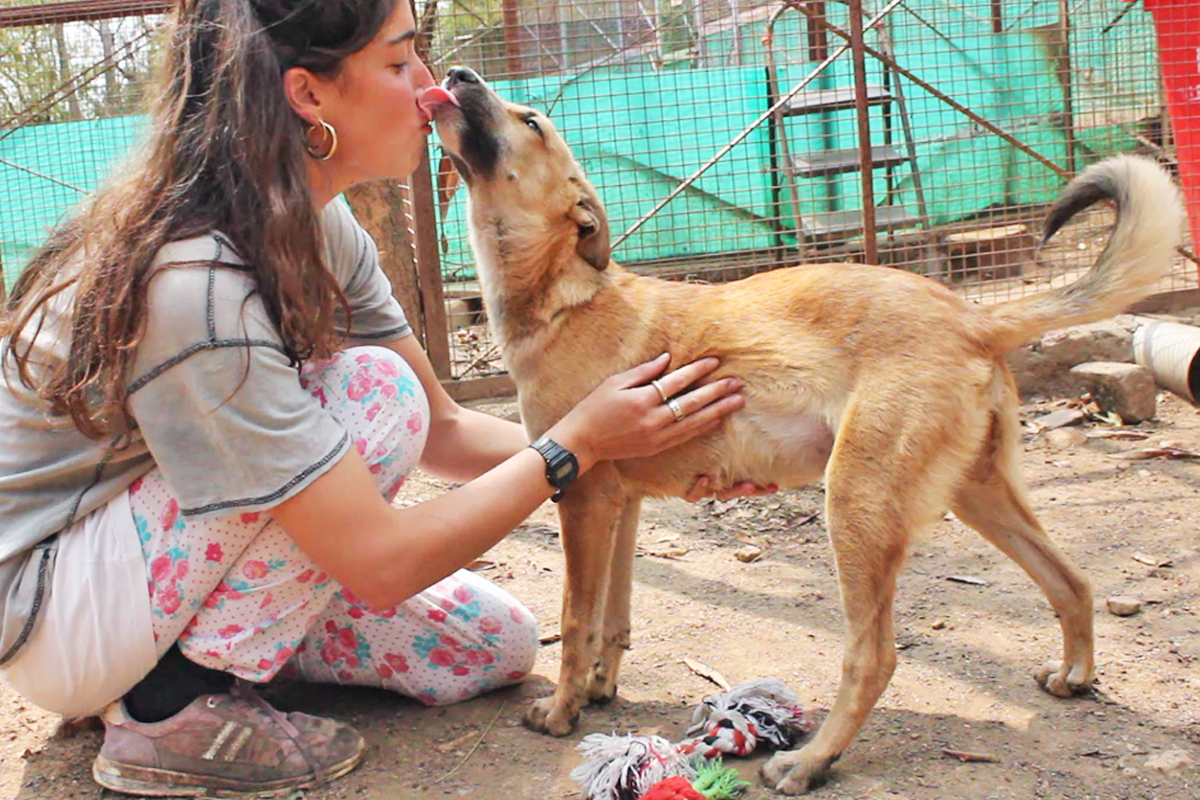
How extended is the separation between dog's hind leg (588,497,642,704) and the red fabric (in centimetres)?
70

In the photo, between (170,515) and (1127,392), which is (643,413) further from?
(1127,392)

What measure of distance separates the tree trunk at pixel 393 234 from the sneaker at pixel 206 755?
3.23 m

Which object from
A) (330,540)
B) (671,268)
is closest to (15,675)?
(330,540)

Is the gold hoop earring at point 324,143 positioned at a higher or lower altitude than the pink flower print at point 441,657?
higher

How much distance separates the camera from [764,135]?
28.3ft

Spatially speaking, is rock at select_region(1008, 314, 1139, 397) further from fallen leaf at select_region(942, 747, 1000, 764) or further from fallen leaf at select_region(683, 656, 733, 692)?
fallen leaf at select_region(942, 747, 1000, 764)

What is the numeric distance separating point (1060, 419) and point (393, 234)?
335 cm

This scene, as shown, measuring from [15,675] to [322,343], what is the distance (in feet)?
3.26

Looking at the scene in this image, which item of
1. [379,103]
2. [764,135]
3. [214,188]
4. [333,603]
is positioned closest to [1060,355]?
[764,135]

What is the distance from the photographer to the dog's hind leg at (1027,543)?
278 centimetres

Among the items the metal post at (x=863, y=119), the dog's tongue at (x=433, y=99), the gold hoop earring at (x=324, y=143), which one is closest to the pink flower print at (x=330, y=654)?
the gold hoop earring at (x=324, y=143)

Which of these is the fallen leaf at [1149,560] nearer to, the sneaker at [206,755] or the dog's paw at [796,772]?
the dog's paw at [796,772]

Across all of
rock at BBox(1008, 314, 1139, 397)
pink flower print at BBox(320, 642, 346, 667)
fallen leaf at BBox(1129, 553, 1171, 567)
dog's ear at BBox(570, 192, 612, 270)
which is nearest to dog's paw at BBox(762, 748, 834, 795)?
pink flower print at BBox(320, 642, 346, 667)

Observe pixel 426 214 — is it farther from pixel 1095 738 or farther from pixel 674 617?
pixel 1095 738
